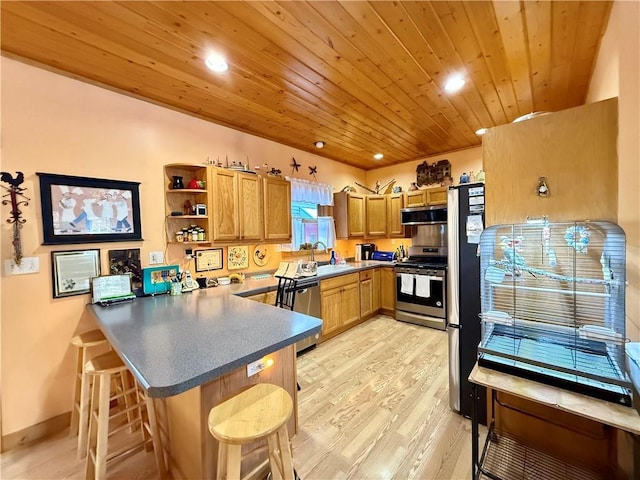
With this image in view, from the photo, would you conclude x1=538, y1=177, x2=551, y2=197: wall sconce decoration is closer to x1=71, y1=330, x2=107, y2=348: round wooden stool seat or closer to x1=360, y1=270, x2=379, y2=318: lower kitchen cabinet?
x1=360, y1=270, x2=379, y2=318: lower kitchen cabinet

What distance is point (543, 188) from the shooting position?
4.65 feet

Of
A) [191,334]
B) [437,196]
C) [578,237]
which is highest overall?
[437,196]

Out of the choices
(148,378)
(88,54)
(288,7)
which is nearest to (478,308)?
(148,378)

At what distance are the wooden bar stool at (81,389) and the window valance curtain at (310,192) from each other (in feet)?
8.63

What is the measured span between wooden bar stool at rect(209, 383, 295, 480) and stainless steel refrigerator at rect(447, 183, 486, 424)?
4.78ft

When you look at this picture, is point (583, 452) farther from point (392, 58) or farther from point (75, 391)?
point (75, 391)

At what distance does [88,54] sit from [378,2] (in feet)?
6.43

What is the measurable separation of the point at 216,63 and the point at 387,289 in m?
3.73

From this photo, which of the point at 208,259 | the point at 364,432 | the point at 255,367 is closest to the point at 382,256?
the point at 208,259

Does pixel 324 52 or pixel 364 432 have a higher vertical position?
pixel 324 52

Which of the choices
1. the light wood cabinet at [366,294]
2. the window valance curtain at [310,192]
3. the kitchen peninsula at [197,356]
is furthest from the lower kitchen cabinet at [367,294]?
the kitchen peninsula at [197,356]

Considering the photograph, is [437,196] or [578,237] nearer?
[578,237]

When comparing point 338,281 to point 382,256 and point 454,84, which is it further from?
Result: point 454,84

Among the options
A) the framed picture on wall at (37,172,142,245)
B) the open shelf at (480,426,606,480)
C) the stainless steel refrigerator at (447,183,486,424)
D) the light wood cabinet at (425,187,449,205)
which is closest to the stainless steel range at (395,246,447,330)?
the light wood cabinet at (425,187,449,205)
